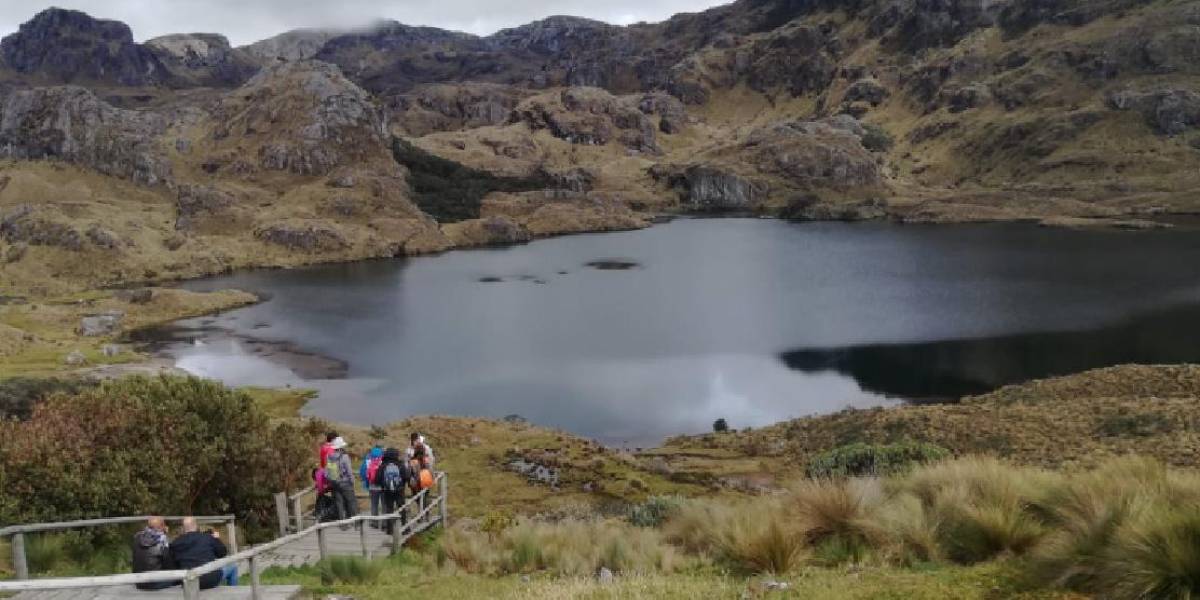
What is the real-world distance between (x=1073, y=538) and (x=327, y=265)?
159862 millimetres

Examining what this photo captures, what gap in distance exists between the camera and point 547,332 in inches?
3221

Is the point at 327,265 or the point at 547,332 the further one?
the point at 327,265

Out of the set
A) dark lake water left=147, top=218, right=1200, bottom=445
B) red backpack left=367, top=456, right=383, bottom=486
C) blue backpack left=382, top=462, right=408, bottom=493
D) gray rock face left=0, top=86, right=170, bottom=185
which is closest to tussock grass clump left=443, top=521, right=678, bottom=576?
blue backpack left=382, top=462, right=408, bottom=493

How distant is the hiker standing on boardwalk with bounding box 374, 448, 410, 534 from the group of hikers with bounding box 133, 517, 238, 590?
6.43 m

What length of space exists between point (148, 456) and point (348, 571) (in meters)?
8.55

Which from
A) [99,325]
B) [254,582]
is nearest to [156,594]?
[254,582]

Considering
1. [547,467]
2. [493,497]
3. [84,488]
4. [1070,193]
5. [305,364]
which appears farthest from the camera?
[1070,193]

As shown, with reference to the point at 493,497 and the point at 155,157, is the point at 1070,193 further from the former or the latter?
the point at 155,157

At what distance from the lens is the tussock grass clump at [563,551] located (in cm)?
1385

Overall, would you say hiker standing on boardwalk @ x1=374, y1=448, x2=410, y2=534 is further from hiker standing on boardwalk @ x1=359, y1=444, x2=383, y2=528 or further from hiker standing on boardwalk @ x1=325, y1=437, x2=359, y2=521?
hiker standing on boardwalk @ x1=325, y1=437, x2=359, y2=521

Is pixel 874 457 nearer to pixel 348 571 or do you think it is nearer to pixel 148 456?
pixel 348 571

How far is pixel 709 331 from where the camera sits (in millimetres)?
79250

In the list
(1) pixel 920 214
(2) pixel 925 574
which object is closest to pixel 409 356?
(2) pixel 925 574

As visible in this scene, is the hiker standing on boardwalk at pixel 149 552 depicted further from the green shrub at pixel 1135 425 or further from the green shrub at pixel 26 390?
the green shrub at pixel 26 390
